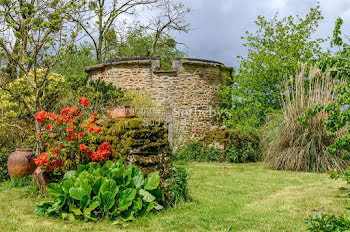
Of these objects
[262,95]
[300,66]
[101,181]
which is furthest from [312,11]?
[101,181]

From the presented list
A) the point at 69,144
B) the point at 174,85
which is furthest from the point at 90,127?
the point at 174,85

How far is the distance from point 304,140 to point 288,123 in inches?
29.6

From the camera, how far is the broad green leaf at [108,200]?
483 centimetres

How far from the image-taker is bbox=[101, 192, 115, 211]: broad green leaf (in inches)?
190

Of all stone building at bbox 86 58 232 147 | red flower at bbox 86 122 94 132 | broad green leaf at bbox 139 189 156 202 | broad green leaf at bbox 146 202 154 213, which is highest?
stone building at bbox 86 58 232 147

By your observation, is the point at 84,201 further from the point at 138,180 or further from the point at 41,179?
the point at 41,179

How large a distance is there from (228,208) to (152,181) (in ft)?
4.42

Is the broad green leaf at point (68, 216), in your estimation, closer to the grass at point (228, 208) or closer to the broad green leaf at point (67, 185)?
the grass at point (228, 208)

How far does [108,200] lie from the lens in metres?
4.86

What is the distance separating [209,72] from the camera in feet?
51.6

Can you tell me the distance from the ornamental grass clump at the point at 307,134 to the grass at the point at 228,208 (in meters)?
1.67

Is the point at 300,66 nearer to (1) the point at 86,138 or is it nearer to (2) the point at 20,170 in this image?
(1) the point at 86,138

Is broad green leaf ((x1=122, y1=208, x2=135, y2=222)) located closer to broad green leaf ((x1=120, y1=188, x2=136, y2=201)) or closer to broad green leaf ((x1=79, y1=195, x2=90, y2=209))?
broad green leaf ((x1=120, y1=188, x2=136, y2=201))

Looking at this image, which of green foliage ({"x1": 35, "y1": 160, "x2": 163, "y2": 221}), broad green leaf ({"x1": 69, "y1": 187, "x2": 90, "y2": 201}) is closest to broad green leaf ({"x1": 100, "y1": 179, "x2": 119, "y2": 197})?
green foliage ({"x1": 35, "y1": 160, "x2": 163, "y2": 221})
